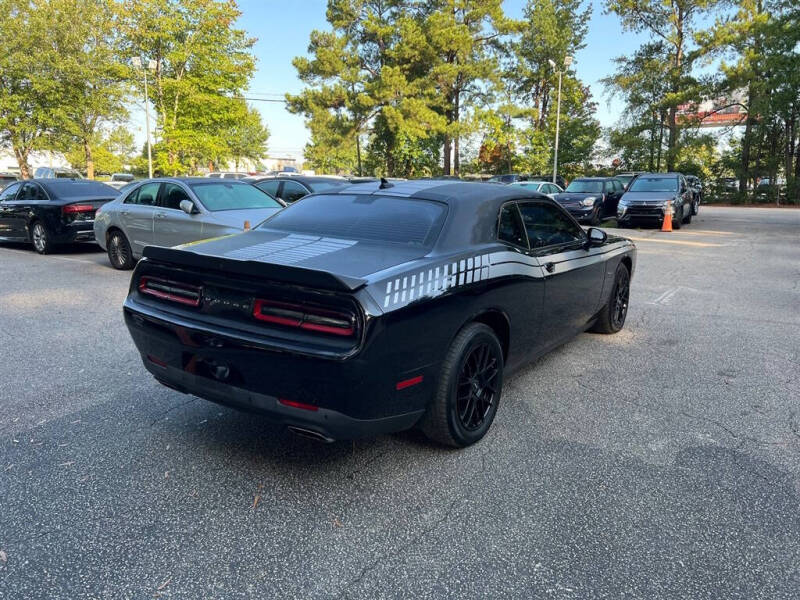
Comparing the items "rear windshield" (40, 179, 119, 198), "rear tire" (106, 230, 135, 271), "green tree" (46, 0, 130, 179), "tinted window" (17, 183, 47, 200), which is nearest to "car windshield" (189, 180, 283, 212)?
"rear tire" (106, 230, 135, 271)

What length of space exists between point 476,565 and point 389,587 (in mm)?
376

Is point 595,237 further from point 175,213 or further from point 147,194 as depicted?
point 147,194

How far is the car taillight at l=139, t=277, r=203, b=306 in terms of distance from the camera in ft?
10.2

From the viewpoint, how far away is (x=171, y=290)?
127 inches

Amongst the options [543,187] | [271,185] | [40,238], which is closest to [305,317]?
[271,185]

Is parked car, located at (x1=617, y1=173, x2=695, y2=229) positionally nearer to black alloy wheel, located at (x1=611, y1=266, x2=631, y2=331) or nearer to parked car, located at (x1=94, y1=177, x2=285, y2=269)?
parked car, located at (x1=94, y1=177, x2=285, y2=269)

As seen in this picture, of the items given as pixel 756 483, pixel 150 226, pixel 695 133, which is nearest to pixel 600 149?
pixel 695 133

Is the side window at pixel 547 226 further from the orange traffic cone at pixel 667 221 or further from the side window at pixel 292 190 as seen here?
the orange traffic cone at pixel 667 221

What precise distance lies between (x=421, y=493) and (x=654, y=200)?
1667 cm

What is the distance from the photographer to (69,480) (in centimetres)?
298

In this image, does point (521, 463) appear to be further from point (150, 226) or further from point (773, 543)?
point (150, 226)

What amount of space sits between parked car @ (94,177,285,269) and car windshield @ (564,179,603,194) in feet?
43.5

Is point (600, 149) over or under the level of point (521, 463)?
over

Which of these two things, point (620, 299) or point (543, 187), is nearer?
point (620, 299)
